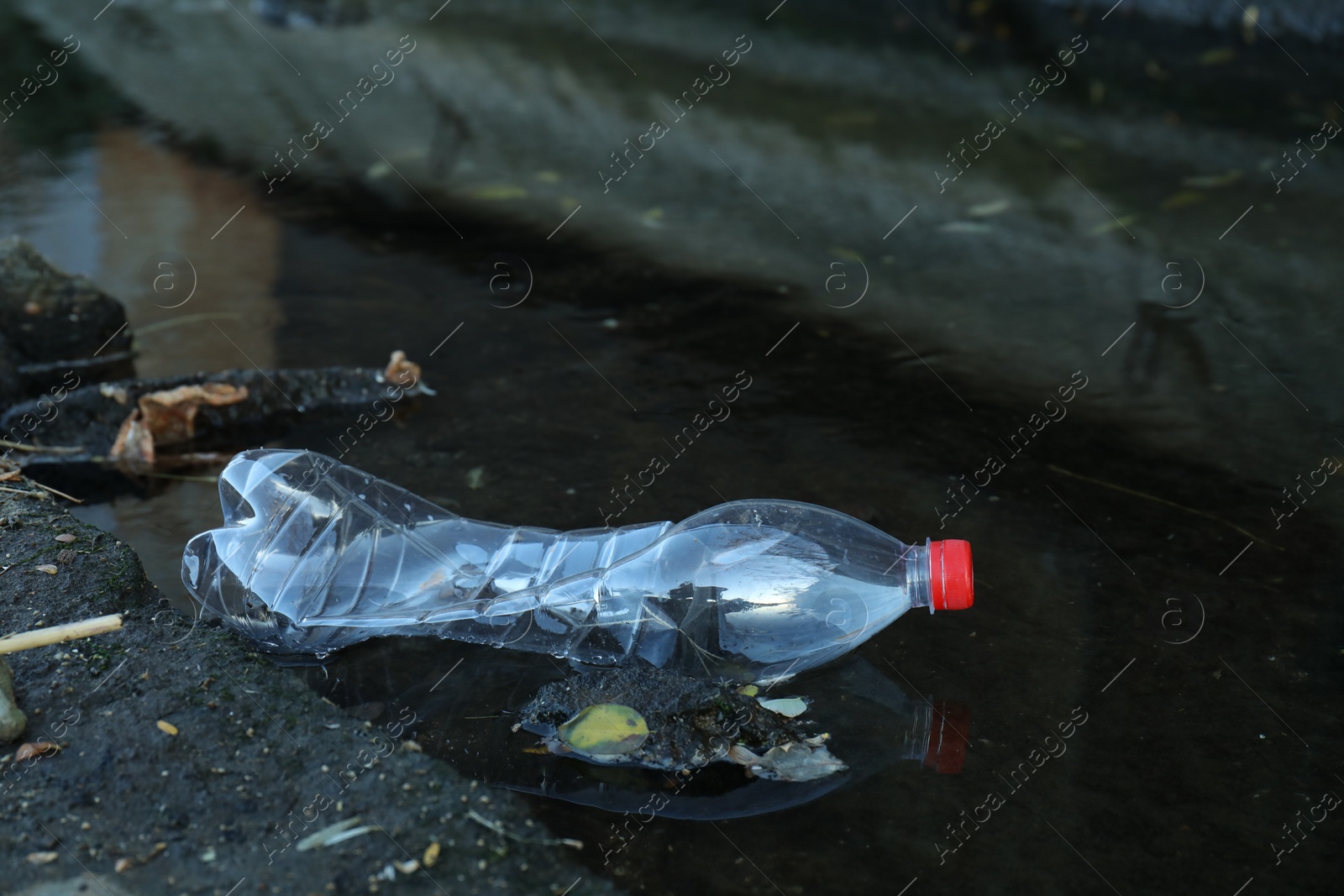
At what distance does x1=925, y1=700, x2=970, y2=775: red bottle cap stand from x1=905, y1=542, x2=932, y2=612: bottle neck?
202 millimetres

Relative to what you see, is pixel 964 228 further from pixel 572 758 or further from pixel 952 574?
pixel 572 758

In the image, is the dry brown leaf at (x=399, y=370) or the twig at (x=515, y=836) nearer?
the twig at (x=515, y=836)

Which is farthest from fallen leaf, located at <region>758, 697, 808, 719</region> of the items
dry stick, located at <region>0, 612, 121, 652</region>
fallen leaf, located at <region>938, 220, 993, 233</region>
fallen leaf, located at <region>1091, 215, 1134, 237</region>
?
fallen leaf, located at <region>1091, 215, 1134, 237</region>

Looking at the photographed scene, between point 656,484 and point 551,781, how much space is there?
43.7 inches

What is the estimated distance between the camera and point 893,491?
3123mm

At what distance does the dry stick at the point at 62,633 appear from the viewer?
72.3 inches

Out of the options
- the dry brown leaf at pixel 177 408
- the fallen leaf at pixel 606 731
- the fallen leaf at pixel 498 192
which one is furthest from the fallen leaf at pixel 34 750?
the fallen leaf at pixel 498 192

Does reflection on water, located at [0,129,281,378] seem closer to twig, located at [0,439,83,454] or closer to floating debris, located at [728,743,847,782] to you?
twig, located at [0,439,83,454]

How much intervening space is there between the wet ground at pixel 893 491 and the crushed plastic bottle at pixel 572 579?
3.8 inches

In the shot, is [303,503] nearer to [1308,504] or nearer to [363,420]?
[363,420]

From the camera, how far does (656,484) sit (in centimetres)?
314

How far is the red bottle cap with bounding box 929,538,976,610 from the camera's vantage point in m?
2.28

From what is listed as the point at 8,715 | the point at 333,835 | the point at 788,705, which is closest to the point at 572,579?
the point at 788,705

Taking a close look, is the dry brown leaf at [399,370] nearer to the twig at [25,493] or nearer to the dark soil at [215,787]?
the twig at [25,493]
